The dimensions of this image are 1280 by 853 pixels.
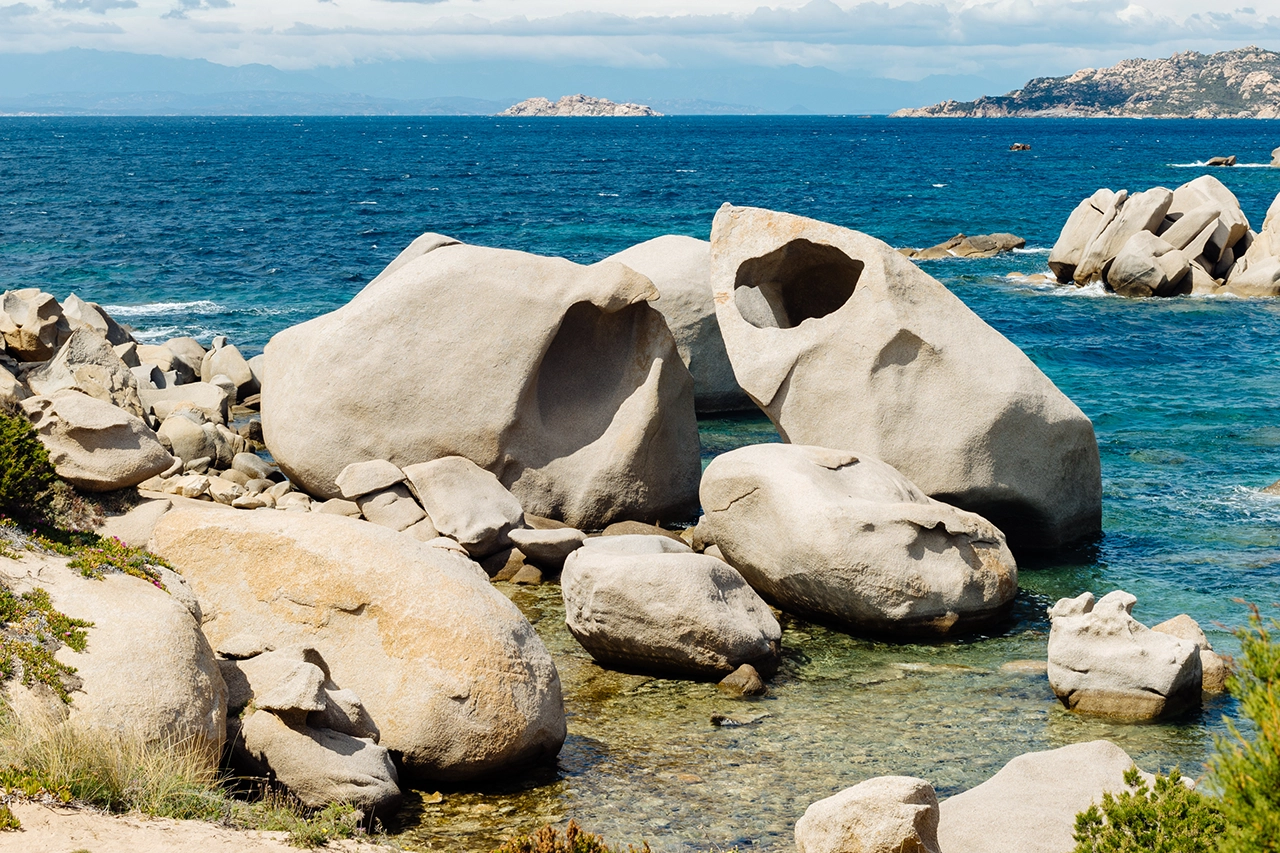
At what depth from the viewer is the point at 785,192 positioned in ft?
248

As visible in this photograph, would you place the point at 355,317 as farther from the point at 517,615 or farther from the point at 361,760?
the point at 361,760

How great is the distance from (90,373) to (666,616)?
36.2ft

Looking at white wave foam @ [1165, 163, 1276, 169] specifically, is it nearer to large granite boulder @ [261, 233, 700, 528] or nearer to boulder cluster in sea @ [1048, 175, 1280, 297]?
boulder cluster in sea @ [1048, 175, 1280, 297]

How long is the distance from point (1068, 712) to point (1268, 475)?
9.74 meters

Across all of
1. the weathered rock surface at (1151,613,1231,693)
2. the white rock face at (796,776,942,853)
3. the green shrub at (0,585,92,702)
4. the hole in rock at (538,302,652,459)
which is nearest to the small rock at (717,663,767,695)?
the white rock face at (796,776,942,853)

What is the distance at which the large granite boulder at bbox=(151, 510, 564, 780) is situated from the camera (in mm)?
9117

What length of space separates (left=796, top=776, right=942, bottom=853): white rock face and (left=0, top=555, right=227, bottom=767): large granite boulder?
4158mm

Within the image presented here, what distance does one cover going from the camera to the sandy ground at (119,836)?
253 inches

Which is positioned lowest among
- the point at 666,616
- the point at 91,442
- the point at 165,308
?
the point at 666,616

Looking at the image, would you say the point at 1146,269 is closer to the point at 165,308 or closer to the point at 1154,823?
the point at 165,308

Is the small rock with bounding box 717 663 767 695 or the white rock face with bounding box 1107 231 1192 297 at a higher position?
the white rock face with bounding box 1107 231 1192 297

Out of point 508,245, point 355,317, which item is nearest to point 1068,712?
point 355,317

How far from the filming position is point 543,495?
15.6 meters

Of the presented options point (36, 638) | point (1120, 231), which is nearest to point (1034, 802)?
point (36, 638)
